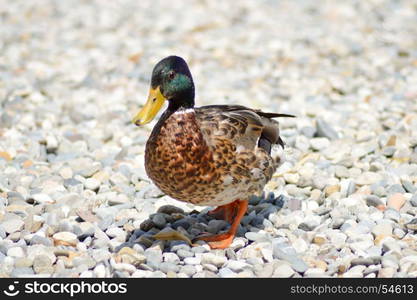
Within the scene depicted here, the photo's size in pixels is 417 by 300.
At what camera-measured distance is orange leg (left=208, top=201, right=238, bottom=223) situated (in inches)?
188

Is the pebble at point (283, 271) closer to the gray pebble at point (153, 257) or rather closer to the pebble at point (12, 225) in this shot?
the gray pebble at point (153, 257)

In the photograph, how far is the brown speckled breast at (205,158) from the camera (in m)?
4.06

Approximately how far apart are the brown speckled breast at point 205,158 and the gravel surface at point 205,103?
36 cm

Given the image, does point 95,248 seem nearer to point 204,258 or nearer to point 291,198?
point 204,258

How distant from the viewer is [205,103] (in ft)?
23.5

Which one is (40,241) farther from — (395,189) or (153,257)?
(395,189)

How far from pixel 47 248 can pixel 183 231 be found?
0.85m

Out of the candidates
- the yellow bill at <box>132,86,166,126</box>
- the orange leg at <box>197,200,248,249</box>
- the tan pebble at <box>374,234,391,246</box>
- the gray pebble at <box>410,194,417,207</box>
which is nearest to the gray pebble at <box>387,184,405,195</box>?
the gray pebble at <box>410,194,417,207</box>

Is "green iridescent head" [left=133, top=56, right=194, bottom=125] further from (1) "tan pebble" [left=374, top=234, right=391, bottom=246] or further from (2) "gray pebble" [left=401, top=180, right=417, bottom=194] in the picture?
(2) "gray pebble" [left=401, top=180, right=417, bottom=194]

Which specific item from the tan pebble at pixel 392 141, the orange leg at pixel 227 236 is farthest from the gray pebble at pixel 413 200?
the orange leg at pixel 227 236

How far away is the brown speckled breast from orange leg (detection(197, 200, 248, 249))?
0.51ft

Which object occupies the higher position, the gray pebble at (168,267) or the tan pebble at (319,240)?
the tan pebble at (319,240)

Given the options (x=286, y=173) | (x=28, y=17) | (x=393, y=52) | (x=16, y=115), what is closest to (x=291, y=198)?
(x=286, y=173)

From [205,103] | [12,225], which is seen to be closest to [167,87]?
[12,225]
